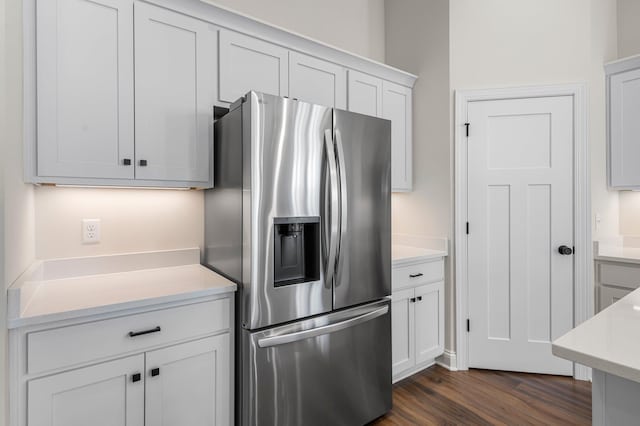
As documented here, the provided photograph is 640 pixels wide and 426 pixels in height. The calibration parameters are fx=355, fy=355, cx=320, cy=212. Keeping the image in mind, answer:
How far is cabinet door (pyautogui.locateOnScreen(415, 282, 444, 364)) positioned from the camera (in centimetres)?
267

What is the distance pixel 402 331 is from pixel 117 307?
1866mm

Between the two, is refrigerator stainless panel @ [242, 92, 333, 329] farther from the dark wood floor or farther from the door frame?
the door frame

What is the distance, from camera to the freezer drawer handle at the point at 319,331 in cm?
166

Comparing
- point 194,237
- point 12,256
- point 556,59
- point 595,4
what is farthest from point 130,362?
point 595,4

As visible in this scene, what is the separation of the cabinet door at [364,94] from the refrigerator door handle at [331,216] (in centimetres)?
90

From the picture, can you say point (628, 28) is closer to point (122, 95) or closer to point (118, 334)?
point (122, 95)

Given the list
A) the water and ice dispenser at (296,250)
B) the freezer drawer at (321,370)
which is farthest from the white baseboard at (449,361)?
the water and ice dispenser at (296,250)

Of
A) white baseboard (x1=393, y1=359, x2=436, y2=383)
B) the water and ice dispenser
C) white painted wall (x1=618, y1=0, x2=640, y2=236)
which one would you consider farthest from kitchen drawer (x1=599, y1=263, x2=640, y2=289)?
the water and ice dispenser

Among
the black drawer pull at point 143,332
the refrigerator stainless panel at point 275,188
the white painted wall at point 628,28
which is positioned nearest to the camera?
the black drawer pull at point 143,332

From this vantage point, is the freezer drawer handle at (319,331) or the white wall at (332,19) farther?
the white wall at (332,19)

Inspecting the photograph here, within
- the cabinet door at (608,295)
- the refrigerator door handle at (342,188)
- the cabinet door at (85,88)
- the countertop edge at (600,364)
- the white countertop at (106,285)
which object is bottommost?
the cabinet door at (608,295)

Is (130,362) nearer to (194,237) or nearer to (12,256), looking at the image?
(12,256)

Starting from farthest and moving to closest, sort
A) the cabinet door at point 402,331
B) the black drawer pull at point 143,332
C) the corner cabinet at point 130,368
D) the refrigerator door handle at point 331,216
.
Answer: the cabinet door at point 402,331
the refrigerator door handle at point 331,216
the black drawer pull at point 143,332
the corner cabinet at point 130,368

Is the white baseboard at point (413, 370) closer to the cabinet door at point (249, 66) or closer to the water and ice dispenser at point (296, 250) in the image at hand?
the water and ice dispenser at point (296, 250)
